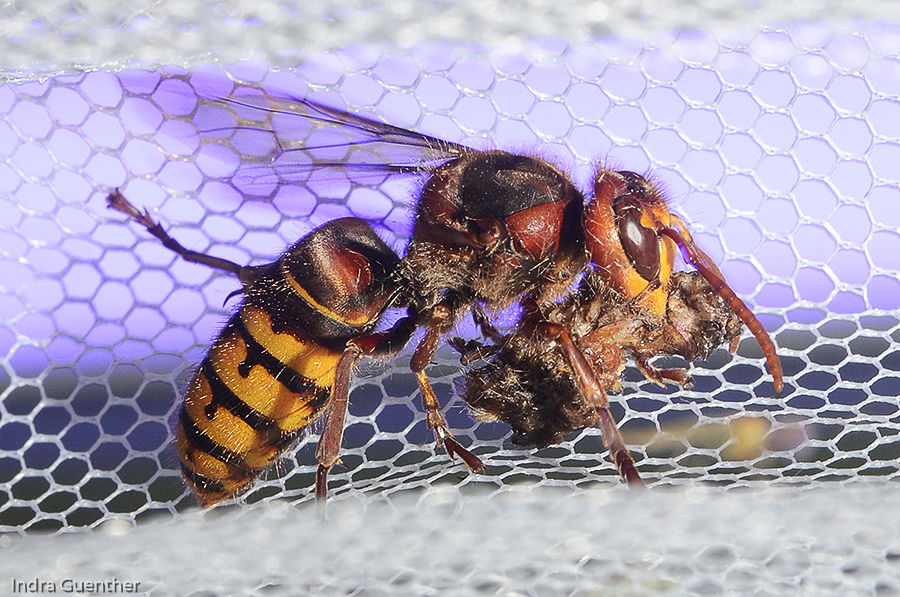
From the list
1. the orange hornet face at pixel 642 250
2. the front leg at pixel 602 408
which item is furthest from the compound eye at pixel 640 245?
the front leg at pixel 602 408

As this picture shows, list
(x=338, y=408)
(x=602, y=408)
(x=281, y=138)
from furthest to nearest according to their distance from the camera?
(x=281, y=138), (x=338, y=408), (x=602, y=408)

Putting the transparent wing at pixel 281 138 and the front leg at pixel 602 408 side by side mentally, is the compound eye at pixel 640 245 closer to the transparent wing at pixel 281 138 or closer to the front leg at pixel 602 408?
the front leg at pixel 602 408

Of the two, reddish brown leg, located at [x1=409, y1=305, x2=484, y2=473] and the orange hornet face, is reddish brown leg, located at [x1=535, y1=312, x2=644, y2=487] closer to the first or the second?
the orange hornet face

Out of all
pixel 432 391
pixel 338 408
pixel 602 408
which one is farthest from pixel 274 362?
pixel 602 408

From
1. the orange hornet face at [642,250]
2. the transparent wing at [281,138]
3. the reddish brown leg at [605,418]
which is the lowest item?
the reddish brown leg at [605,418]

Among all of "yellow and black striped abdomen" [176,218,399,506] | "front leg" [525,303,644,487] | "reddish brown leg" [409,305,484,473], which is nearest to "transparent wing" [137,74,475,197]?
"yellow and black striped abdomen" [176,218,399,506]

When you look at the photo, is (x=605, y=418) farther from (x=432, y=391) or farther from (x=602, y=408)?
(x=432, y=391)
